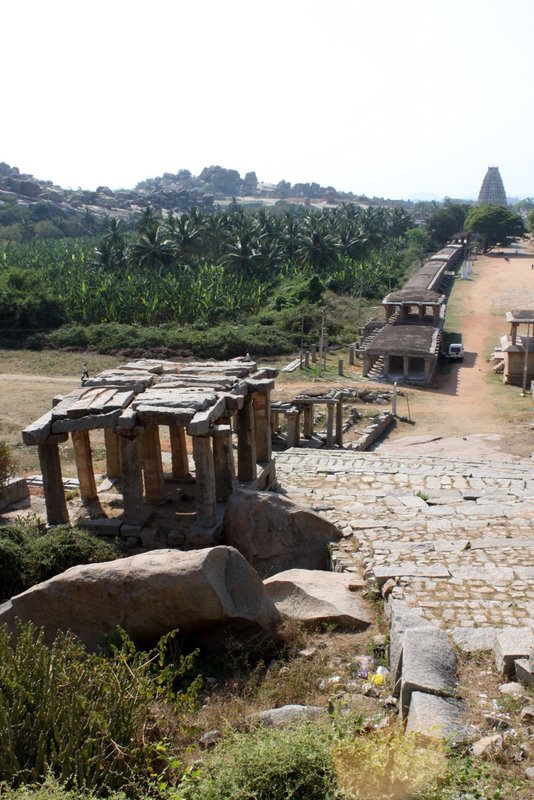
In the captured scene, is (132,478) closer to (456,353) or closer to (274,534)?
(274,534)

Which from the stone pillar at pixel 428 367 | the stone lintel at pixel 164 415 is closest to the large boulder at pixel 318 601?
the stone lintel at pixel 164 415

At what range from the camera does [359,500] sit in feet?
48.5

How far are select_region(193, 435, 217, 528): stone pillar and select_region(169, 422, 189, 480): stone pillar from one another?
2748mm

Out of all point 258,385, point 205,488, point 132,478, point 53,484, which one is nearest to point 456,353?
point 258,385

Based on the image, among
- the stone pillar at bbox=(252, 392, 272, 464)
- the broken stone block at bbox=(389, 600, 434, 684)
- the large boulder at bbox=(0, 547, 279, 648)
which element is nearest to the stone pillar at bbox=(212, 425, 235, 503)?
the stone pillar at bbox=(252, 392, 272, 464)

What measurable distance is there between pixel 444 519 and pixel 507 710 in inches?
268

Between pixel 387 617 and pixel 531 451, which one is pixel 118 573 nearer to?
pixel 387 617

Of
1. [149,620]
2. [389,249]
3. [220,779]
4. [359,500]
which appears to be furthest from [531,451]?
[389,249]

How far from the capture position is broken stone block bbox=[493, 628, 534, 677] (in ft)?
22.1

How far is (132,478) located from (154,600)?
4.32 meters

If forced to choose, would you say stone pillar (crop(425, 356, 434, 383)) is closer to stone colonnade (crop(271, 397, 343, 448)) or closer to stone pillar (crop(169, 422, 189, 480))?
stone colonnade (crop(271, 397, 343, 448))

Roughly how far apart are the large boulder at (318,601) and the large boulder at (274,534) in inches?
65.6

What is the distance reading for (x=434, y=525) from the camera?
12.3 meters

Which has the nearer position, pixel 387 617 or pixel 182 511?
pixel 387 617
